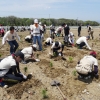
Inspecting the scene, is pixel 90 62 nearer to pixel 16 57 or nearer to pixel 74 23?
pixel 16 57

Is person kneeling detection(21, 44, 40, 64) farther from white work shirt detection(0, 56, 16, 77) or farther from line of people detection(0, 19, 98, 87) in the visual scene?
white work shirt detection(0, 56, 16, 77)

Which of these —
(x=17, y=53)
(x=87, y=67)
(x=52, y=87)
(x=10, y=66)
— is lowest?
(x=52, y=87)

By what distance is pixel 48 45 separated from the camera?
38.7 feet

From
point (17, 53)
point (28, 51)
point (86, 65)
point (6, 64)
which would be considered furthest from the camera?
point (28, 51)

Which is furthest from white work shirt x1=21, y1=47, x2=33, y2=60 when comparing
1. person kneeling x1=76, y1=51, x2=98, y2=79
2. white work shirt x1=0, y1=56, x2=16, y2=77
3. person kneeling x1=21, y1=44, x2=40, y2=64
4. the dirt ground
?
person kneeling x1=76, y1=51, x2=98, y2=79

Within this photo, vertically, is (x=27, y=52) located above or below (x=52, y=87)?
above

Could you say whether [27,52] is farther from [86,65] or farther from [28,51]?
[86,65]

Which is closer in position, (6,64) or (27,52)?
(6,64)

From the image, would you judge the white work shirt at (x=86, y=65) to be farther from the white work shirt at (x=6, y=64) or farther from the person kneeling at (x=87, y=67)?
the white work shirt at (x=6, y=64)

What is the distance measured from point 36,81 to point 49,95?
2.62 ft

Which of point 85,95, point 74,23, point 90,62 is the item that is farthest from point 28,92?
point 74,23

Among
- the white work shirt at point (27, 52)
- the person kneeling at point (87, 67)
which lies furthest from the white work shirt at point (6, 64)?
the white work shirt at point (27, 52)

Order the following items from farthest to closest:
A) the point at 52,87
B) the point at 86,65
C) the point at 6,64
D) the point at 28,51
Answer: the point at 28,51, the point at 86,65, the point at 52,87, the point at 6,64

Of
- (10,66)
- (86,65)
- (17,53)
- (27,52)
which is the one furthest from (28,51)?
(86,65)
